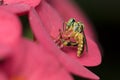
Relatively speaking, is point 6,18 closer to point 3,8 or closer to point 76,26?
point 3,8

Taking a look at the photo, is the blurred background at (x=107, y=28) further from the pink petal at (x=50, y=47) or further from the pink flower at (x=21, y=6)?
the pink petal at (x=50, y=47)

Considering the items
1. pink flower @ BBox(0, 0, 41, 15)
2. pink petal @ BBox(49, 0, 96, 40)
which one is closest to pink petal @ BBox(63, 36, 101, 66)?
pink flower @ BBox(0, 0, 41, 15)

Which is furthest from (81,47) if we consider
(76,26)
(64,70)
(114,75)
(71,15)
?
(114,75)

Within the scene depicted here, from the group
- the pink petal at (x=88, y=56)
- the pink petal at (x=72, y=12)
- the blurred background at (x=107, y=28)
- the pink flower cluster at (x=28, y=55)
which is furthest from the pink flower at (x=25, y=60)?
the blurred background at (x=107, y=28)

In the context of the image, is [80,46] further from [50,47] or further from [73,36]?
[50,47]

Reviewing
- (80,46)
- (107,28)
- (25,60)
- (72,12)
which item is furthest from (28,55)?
(107,28)
